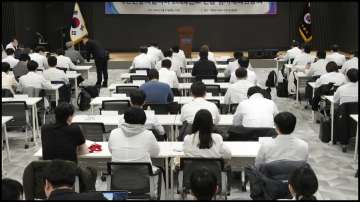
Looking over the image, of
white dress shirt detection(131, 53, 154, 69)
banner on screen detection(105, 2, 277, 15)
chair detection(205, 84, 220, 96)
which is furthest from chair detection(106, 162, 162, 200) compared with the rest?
banner on screen detection(105, 2, 277, 15)

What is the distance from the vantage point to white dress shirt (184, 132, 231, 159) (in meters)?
4.51

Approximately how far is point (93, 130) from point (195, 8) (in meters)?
14.1

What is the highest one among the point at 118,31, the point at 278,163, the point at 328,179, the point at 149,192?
the point at 118,31

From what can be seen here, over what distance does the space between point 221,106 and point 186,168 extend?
3513mm

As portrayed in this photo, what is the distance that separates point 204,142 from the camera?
4496 millimetres

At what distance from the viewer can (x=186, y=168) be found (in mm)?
4406

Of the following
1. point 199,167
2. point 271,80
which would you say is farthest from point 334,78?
point 199,167

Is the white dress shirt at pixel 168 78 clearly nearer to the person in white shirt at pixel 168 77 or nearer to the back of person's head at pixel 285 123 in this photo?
the person in white shirt at pixel 168 77

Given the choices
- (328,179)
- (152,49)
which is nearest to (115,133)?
(328,179)

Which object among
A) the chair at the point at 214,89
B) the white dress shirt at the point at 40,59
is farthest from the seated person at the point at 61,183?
the white dress shirt at the point at 40,59

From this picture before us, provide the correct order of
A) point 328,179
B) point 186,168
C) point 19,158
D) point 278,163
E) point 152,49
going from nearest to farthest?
point 278,163 < point 186,168 < point 328,179 < point 19,158 < point 152,49

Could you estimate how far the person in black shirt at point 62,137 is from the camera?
4.61 meters

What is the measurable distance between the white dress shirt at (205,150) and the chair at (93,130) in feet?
4.55

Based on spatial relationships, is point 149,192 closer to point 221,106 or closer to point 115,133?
point 115,133
